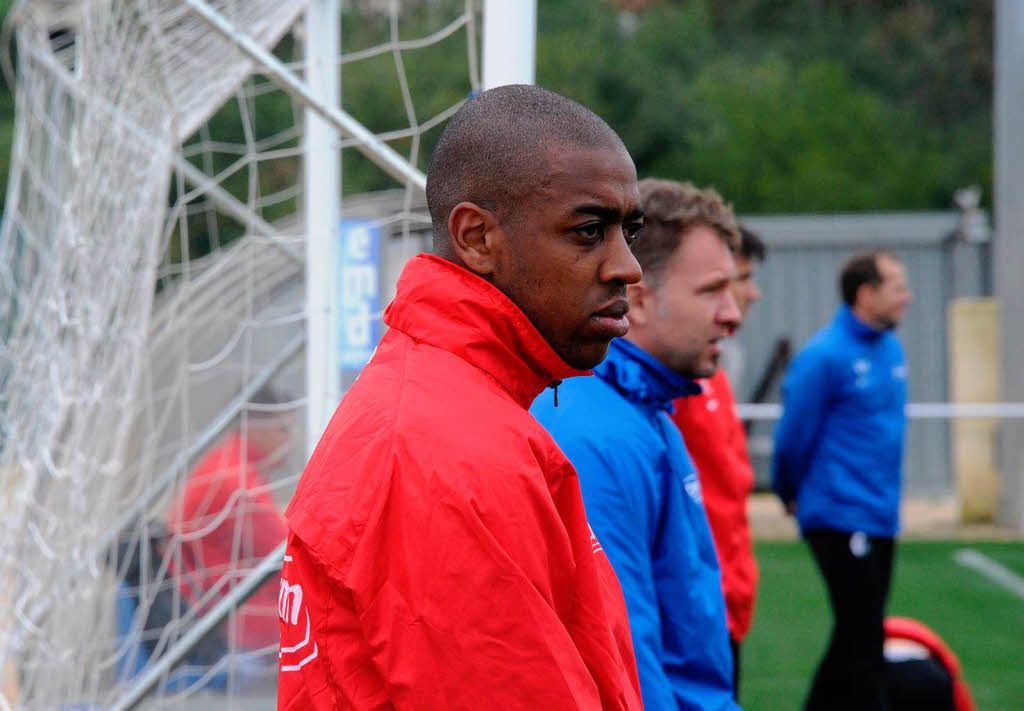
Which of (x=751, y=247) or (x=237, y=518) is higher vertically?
(x=751, y=247)

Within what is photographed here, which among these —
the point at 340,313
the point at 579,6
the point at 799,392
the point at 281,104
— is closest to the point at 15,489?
the point at 340,313

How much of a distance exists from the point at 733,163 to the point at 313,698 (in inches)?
831

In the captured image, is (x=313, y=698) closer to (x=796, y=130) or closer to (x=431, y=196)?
(x=431, y=196)

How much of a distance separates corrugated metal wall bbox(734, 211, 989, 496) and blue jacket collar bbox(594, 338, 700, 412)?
9.96 m

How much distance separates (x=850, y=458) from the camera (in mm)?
5027

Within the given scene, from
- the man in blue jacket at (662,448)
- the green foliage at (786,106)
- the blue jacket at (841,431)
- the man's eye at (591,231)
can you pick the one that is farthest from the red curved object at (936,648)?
the green foliage at (786,106)

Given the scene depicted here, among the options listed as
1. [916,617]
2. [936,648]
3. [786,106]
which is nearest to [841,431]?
[936,648]

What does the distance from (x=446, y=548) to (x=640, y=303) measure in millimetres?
1425

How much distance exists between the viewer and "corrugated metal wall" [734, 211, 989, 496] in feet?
40.8

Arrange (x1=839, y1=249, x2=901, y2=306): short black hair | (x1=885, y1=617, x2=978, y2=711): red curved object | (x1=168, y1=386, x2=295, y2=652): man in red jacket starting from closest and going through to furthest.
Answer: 1. (x1=168, y1=386, x2=295, y2=652): man in red jacket
2. (x1=885, y1=617, x2=978, y2=711): red curved object
3. (x1=839, y1=249, x2=901, y2=306): short black hair

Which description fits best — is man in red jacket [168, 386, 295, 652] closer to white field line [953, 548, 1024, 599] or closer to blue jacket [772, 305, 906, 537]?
blue jacket [772, 305, 906, 537]

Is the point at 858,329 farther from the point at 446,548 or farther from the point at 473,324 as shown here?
the point at 446,548

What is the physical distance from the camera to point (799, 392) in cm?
514

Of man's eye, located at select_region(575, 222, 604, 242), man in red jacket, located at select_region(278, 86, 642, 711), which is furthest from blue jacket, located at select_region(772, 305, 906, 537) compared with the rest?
man's eye, located at select_region(575, 222, 604, 242)
